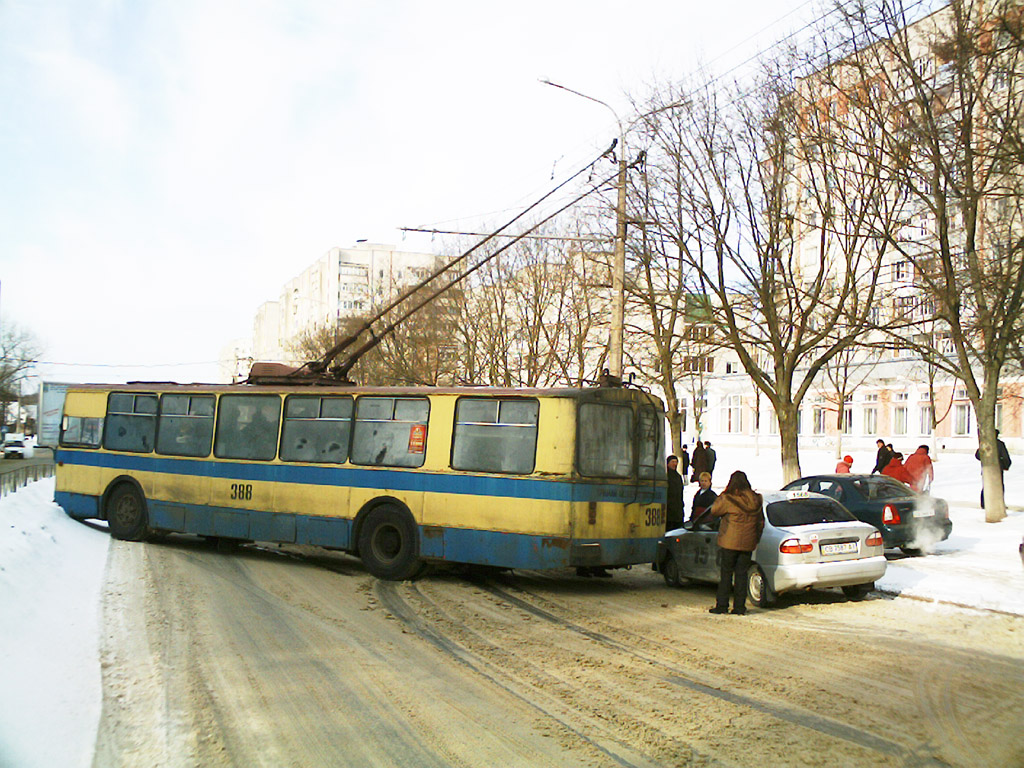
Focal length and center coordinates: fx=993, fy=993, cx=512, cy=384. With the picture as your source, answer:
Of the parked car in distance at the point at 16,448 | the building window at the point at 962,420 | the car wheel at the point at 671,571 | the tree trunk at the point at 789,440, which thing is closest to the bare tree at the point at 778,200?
the tree trunk at the point at 789,440

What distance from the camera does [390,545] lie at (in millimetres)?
14281

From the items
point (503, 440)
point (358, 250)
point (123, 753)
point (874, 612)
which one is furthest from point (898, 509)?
point (358, 250)

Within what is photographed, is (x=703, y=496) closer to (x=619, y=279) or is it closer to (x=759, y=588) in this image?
(x=759, y=588)

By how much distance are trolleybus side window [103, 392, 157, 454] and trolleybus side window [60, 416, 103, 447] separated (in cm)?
26

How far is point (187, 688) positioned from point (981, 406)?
19.1m

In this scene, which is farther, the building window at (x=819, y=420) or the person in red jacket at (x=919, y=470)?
the building window at (x=819, y=420)

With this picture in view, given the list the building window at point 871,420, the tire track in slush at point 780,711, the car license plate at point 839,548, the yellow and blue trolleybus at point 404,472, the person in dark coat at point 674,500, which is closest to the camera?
the tire track in slush at point 780,711

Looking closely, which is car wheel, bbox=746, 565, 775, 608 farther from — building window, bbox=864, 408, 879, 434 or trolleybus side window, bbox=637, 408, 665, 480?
building window, bbox=864, 408, 879, 434

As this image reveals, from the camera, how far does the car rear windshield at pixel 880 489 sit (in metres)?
17.2

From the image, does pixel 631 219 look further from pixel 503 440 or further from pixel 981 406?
pixel 503 440

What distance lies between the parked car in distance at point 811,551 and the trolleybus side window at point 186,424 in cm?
881

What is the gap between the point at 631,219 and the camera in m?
23.4

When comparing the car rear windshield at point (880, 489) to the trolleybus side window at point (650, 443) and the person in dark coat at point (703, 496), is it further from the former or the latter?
the trolleybus side window at point (650, 443)

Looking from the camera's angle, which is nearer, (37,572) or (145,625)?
(145,625)
